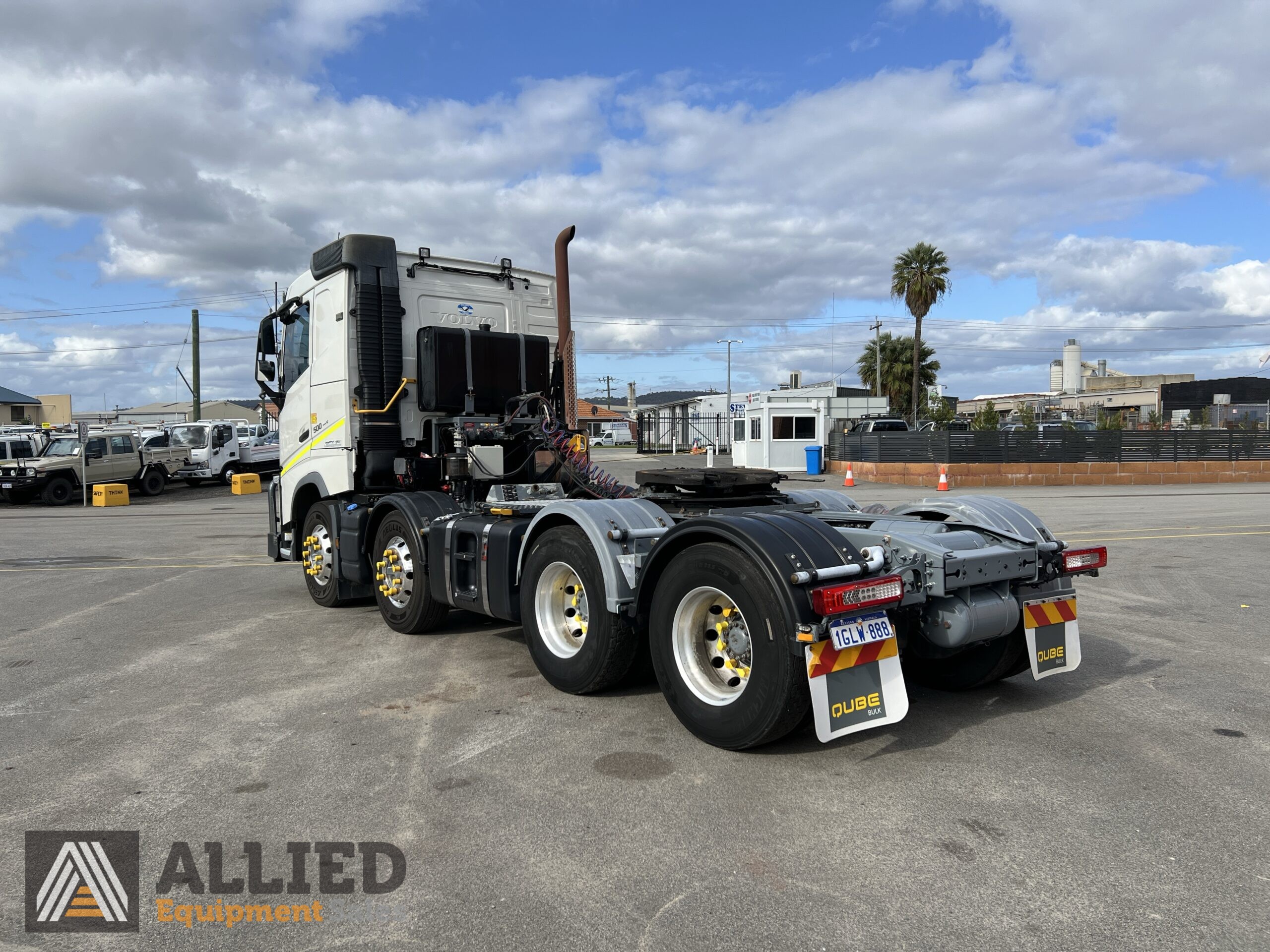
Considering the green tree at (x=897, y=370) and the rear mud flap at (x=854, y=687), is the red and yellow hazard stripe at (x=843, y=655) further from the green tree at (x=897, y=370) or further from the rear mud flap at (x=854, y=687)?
the green tree at (x=897, y=370)

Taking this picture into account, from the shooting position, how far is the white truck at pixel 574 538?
4301 mm

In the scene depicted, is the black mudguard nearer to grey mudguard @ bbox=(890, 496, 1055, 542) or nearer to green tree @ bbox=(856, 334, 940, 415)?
grey mudguard @ bbox=(890, 496, 1055, 542)

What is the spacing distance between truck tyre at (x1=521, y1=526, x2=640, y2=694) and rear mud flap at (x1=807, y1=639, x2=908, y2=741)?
142 centimetres

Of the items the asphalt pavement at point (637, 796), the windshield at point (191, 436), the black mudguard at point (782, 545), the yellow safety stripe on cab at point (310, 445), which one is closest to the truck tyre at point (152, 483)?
the windshield at point (191, 436)

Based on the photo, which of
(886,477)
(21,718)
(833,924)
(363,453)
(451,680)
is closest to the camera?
(833,924)

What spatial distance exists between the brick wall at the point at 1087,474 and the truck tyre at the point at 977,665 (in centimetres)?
2050

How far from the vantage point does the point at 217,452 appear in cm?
3098

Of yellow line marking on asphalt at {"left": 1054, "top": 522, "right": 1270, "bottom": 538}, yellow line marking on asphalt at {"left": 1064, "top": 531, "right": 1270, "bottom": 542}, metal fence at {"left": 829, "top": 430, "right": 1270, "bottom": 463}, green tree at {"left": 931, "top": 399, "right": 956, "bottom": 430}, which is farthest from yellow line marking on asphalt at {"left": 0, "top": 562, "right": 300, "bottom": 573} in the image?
green tree at {"left": 931, "top": 399, "right": 956, "bottom": 430}

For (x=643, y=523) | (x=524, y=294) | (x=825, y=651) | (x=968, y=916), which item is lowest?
(x=968, y=916)

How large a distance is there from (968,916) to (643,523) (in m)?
2.92

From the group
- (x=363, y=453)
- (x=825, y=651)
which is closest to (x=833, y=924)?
(x=825, y=651)

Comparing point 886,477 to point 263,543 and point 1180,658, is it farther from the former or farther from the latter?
point 1180,658

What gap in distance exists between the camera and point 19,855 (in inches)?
139

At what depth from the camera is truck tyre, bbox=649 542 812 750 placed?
165 inches
